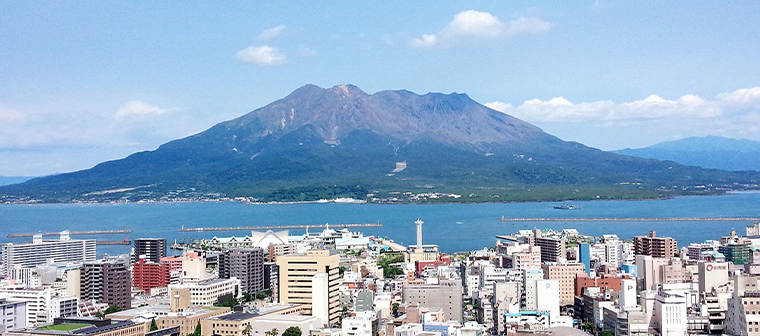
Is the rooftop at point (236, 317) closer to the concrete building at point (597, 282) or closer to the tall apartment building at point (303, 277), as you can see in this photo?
the tall apartment building at point (303, 277)

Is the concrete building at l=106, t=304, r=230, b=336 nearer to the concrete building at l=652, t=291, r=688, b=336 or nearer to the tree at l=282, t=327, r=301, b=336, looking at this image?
the tree at l=282, t=327, r=301, b=336

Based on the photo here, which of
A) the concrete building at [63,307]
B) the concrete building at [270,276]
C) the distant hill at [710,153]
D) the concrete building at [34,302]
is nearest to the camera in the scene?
the concrete building at [34,302]

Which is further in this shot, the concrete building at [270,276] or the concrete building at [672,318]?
the concrete building at [270,276]

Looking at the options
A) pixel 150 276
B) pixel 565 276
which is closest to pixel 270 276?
pixel 150 276

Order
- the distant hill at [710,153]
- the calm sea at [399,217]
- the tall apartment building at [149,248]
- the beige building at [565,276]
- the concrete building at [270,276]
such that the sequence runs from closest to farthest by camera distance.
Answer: the beige building at [565,276] → the concrete building at [270,276] → the tall apartment building at [149,248] → the calm sea at [399,217] → the distant hill at [710,153]

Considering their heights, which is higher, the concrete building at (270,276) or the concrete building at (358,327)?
the concrete building at (270,276)

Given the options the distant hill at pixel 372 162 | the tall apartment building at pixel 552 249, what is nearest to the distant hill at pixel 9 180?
the distant hill at pixel 372 162

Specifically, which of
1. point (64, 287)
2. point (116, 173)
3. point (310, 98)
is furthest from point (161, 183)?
point (64, 287)

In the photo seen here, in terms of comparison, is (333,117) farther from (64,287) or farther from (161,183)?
(64,287)
